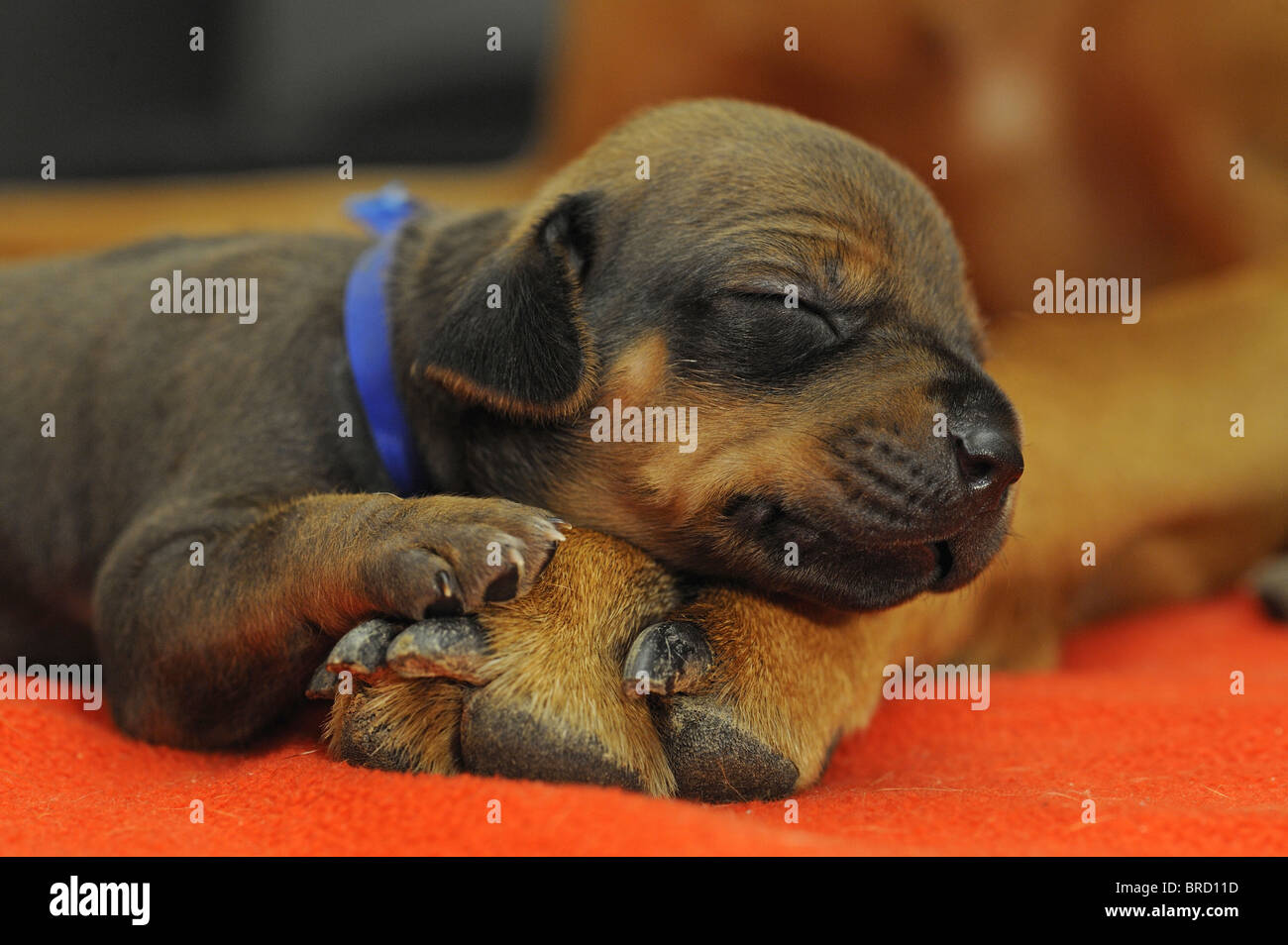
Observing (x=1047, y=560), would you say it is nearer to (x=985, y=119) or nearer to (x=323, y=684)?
(x=985, y=119)

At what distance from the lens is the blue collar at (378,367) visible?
6.76 feet

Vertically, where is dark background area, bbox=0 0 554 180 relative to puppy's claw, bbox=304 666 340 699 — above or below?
above

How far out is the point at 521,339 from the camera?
1.90 metres

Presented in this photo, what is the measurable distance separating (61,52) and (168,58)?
650mm

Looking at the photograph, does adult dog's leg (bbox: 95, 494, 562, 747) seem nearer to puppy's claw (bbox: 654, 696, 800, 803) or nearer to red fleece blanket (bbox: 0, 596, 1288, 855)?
red fleece blanket (bbox: 0, 596, 1288, 855)

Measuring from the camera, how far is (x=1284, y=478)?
2963mm

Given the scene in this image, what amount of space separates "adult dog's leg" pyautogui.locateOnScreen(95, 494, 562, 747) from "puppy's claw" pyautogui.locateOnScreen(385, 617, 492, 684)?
25 mm

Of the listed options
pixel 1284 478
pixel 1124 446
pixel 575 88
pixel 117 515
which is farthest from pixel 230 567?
pixel 575 88

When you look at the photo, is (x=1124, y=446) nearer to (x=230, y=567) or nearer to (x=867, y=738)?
(x=867, y=738)

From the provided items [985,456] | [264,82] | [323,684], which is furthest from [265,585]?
[264,82]

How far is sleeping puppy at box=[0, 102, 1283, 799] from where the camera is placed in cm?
159

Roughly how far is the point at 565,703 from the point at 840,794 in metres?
0.38

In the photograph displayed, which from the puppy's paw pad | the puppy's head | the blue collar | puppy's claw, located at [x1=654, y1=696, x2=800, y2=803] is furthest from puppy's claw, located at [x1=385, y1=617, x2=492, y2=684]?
the puppy's paw pad

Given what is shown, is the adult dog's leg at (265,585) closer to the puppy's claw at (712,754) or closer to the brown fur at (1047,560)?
the brown fur at (1047,560)
